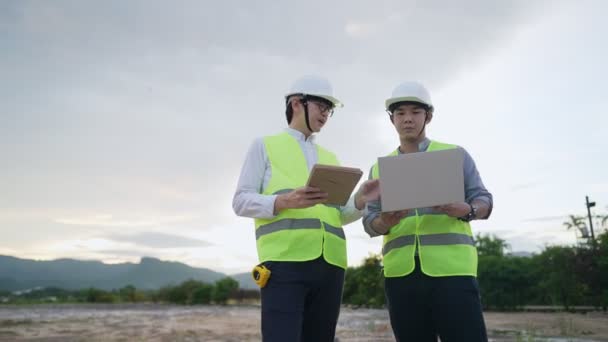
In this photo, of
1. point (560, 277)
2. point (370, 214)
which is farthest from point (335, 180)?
point (560, 277)

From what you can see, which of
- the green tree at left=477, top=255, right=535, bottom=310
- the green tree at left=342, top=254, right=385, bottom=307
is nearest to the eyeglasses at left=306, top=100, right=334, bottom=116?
the green tree at left=477, top=255, right=535, bottom=310

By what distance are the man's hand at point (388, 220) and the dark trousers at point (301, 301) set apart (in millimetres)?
372

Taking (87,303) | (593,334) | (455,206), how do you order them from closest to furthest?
1. (455,206)
2. (593,334)
3. (87,303)

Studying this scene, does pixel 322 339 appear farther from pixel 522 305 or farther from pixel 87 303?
pixel 87 303

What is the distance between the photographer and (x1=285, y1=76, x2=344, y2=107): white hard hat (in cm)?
334

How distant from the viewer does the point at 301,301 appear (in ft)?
9.64

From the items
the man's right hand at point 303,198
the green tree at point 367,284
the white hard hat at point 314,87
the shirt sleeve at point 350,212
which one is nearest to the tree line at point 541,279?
the green tree at point 367,284

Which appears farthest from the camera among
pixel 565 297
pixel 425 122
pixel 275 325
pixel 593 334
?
pixel 565 297

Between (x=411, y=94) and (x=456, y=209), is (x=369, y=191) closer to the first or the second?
(x=456, y=209)

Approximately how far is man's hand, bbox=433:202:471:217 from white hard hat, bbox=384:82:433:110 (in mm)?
765

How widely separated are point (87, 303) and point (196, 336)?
86.1 feet

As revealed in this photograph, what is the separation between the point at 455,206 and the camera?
3043 mm

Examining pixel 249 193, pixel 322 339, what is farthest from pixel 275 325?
pixel 249 193

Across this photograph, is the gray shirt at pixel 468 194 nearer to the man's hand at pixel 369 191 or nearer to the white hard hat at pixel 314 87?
the man's hand at pixel 369 191
